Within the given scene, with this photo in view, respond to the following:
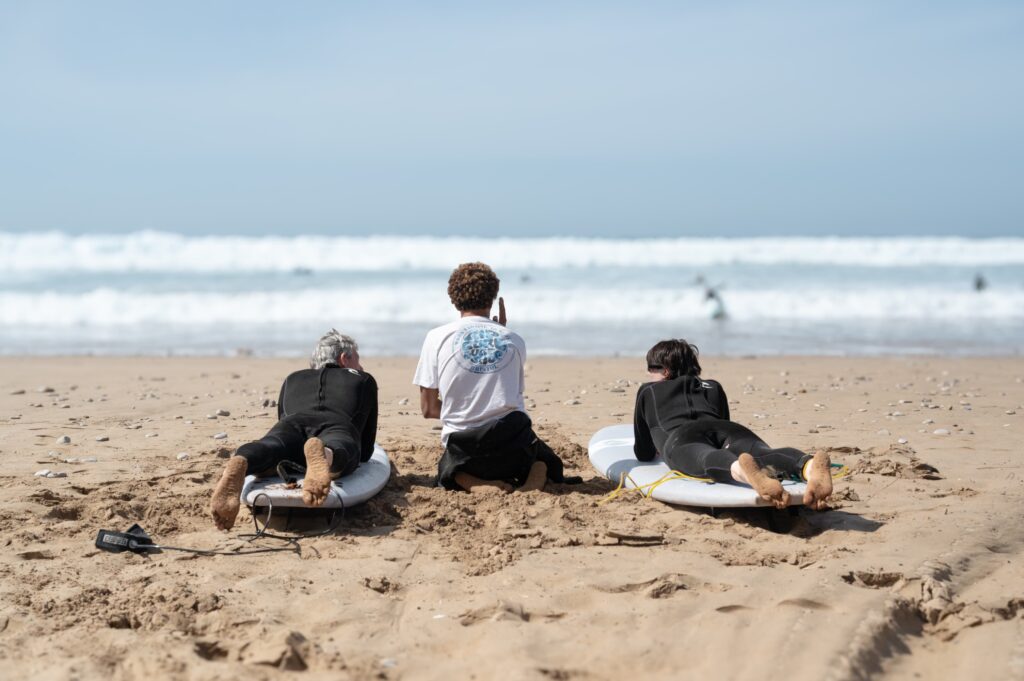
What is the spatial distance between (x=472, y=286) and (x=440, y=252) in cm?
3514

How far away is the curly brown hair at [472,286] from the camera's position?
19.2 feet

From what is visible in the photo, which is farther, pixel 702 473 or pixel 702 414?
pixel 702 414

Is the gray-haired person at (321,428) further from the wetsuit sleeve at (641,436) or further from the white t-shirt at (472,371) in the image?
the wetsuit sleeve at (641,436)

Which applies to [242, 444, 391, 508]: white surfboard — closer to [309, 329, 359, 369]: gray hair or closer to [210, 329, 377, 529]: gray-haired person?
[210, 329, 377, 529]: gray-haired person

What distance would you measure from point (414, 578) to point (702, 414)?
2162 millimetres

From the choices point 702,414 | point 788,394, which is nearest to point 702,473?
point 702,414

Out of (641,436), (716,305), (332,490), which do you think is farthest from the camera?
(716,305)

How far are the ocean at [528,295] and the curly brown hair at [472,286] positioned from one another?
8.73 m

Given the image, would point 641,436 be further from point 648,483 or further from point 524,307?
point 524,307

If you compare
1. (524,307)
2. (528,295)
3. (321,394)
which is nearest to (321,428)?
(321,394)

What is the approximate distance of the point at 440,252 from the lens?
40719 millimetres

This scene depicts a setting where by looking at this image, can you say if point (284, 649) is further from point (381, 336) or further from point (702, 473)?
point (381, 336)

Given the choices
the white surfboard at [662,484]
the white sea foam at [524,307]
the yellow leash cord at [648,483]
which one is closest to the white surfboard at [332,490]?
the yellow leash cord at [648,483]

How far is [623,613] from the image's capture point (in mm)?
3920
